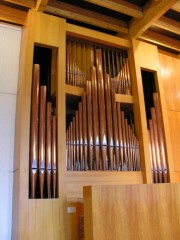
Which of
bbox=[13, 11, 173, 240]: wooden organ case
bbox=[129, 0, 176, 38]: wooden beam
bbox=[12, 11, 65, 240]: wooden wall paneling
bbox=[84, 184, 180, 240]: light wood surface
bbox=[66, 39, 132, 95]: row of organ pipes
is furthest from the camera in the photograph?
bbox=[66, 39, 132, 95]: row of organ pipes

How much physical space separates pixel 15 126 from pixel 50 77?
37.5 inches

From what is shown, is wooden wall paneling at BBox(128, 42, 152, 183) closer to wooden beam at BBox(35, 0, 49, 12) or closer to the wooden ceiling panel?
the wooden ceiling panel

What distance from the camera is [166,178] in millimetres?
3828

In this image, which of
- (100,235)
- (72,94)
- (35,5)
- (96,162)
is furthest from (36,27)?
(100,235)

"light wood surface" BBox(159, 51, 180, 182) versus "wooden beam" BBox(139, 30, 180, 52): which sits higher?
"wooden beam" BBox(139, 30, 180, 52)

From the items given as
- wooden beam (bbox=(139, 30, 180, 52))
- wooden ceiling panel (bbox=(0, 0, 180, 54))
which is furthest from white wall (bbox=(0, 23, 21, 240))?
wooden beam (bbox=(139, 30, 180, 52))

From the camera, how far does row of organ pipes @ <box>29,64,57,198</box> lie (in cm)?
300

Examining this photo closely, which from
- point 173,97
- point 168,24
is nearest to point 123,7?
point 168,24

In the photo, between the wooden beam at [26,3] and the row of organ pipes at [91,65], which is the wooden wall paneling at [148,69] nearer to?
the row of organ pipes at [91,65]

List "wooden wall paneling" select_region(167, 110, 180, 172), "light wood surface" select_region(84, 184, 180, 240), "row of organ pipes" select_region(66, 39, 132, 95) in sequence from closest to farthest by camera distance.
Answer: "light wood surface" select_region(84, 184, 180, 240), "row of organ pipes" select_region(66, 39, 132, 95), "wooden wall paneling" select_region(167, 110, 180, 172)

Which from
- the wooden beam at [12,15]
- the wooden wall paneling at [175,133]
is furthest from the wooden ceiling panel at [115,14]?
the wooden wall paneling at [175,133]

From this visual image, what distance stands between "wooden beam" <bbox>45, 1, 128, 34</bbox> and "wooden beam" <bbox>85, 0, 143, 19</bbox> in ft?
1.36

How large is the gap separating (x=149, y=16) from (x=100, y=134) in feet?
6.53

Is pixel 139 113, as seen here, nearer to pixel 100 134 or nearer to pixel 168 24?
pixel 100 134
